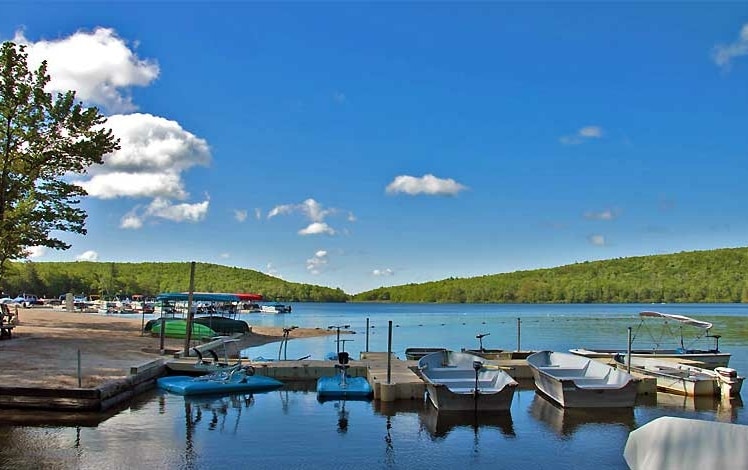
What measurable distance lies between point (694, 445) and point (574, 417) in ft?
30.6

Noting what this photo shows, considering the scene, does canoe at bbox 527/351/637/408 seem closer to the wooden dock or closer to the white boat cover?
the wooden dock

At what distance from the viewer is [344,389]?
61.8 ft

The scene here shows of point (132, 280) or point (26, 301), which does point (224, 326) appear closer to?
point (26, 301)

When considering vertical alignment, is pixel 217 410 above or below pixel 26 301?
below

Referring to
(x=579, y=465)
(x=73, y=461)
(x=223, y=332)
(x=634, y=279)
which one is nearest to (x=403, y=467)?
(x=579, y=465)

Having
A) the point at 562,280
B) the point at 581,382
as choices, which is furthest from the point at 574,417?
the point at 562,280

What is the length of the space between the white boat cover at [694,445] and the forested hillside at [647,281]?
497ft

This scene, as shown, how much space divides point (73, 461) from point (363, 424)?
667 centimetres

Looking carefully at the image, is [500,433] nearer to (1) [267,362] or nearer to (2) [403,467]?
(2) [403,467]

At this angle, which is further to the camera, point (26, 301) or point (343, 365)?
point (26, 301)

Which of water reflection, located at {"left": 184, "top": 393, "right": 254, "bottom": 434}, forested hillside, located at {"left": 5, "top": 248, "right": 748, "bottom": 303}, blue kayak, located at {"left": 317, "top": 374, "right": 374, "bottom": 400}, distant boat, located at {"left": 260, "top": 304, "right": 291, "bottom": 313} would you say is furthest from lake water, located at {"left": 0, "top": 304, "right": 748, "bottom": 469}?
forested hillside, located at {"left": 5, "top": 248, "right": 748, "bottom": 303}

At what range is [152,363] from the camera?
20.1 metres

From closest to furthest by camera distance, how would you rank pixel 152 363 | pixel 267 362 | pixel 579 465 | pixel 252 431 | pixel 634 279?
1. pixel 579 465
2. pixel 252 431
3. pixel 152 363
4. pixel 267 362
5. pixel 634 279

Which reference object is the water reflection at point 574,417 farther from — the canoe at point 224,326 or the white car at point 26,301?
the white car at point 26,301
